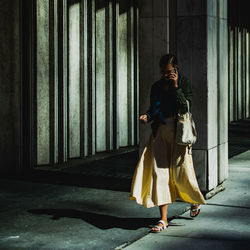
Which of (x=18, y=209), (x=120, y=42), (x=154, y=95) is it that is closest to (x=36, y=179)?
(x=18, y=209)

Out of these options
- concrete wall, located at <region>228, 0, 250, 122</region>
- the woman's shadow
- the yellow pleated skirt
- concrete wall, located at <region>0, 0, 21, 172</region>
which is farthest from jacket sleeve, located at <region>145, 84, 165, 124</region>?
concrete wall, located at <region>228, 0, 250, 122</region>

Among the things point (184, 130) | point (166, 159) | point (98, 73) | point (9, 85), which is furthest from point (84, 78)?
point (184, 130)

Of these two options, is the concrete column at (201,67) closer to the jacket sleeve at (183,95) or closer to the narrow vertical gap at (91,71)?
the jacket sleeve at (183,95)

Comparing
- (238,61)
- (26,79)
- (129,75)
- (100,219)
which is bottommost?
(100,219)

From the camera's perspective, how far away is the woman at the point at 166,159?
6.51m

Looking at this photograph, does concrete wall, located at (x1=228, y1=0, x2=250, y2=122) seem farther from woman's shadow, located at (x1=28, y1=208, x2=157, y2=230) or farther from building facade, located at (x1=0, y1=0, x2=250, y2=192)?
woman's shadow, located at (x1=28, y1=208, x2=157, y2=230)

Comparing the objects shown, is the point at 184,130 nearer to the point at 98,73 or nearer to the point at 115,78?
the point at 98,73

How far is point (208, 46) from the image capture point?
8094 millimetres

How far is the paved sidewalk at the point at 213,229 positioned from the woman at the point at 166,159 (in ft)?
0.93

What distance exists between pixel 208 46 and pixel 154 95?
6.05ft

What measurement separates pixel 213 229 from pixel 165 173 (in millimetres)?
775

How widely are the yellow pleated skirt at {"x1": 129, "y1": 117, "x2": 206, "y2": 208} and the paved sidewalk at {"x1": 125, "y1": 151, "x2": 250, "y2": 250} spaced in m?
0.33

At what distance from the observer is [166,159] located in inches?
260

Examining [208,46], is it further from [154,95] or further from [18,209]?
[18,209]
